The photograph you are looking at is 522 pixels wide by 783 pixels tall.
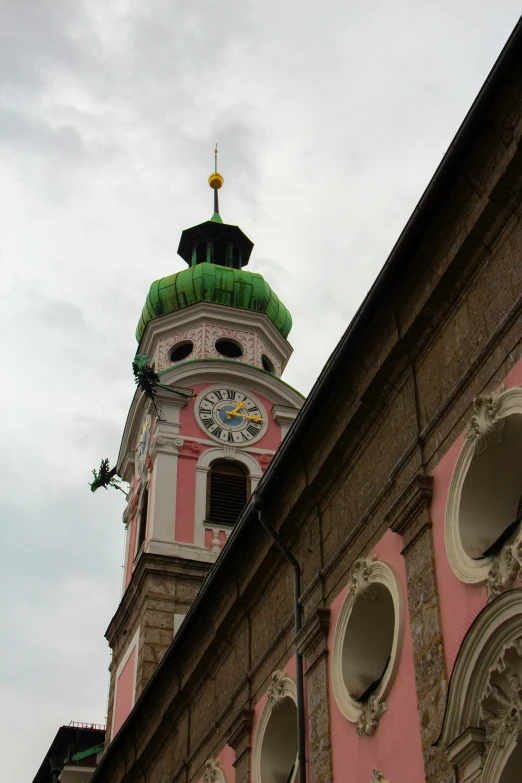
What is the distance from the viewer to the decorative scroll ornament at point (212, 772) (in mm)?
17266

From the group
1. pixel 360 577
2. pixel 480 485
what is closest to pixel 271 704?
pixel 360 577

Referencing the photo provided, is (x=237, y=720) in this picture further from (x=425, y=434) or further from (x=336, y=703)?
(x=425, y=434)

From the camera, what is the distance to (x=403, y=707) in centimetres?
1184

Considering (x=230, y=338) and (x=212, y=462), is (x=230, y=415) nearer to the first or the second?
(x=212, y=462)

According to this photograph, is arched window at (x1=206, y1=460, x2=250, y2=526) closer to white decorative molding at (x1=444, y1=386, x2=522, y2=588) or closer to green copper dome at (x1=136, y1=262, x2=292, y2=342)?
green copper dome at (x1=136, y1=262, x2=292, y2=342)

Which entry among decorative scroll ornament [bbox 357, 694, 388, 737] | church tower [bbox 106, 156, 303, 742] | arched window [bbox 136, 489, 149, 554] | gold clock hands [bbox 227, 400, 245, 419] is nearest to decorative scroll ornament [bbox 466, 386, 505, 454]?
decorative scroll ornament [bbox 357, 694, 388, 737]

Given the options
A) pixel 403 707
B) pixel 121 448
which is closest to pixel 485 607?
pixel 403 707

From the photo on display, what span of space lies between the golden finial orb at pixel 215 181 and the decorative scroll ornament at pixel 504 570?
3699 centimetres

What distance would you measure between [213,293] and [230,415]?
218 inches

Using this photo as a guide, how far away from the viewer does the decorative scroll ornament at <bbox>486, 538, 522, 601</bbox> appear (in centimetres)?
1021

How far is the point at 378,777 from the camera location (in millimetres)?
11992

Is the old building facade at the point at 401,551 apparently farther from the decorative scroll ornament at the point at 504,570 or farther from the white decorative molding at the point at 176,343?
the white decorative molding at the point at 176,343

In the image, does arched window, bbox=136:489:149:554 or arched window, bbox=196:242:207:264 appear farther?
arched window, bbox=196:242:207:264

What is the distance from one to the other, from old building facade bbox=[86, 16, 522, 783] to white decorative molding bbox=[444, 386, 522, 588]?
0.02m
